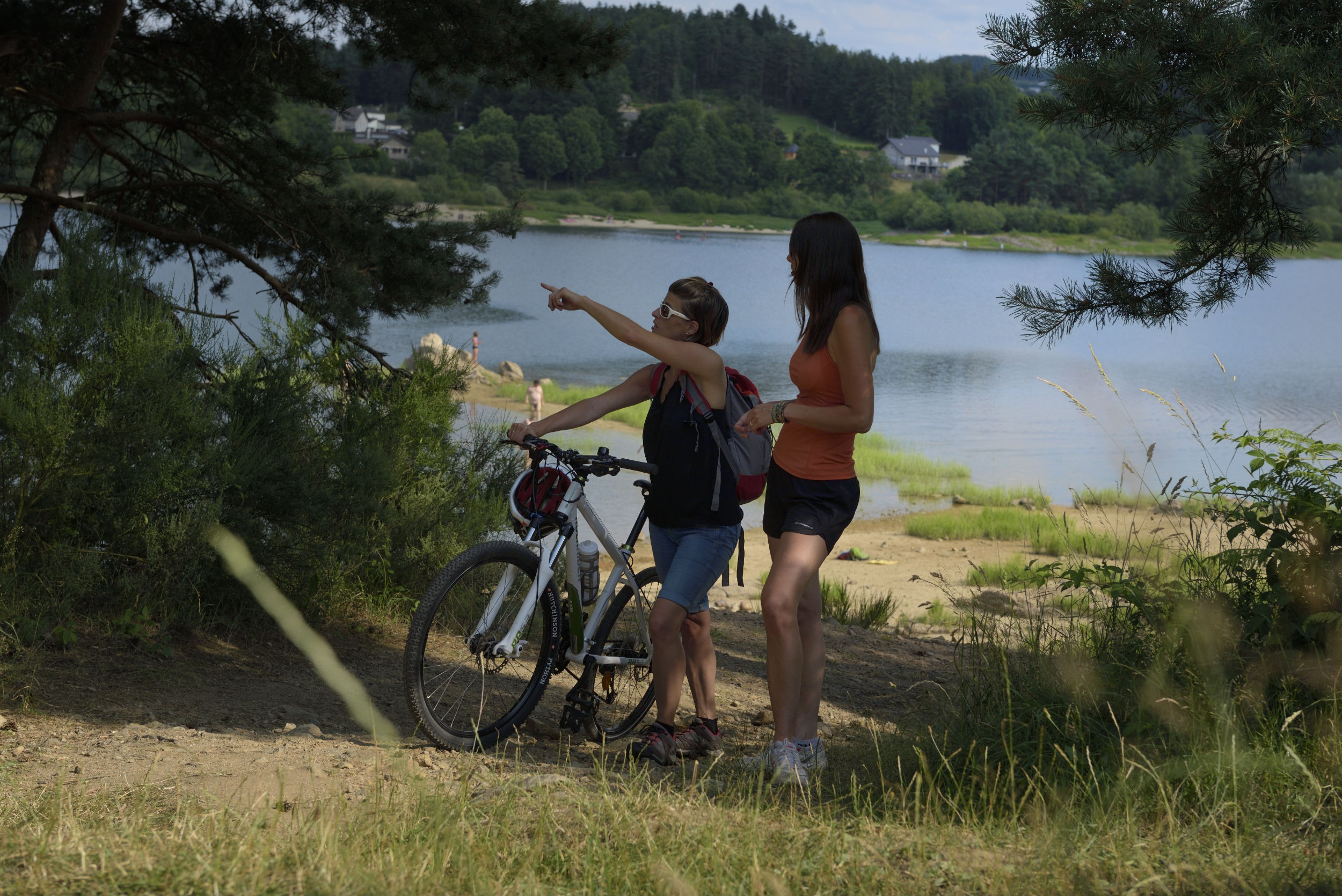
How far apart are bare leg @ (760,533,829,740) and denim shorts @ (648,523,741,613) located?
7.2 inches

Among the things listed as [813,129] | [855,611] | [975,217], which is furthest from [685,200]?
[855,611]

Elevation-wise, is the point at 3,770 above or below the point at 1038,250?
below

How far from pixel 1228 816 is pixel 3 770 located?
356cm

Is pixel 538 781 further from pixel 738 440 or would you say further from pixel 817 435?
pixel 817 435

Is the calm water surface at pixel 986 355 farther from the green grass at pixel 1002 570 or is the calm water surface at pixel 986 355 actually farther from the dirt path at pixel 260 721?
the dirt path at pixel 260 721

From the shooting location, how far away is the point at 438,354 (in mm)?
6750

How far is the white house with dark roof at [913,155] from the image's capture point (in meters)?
118

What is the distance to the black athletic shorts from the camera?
12.2 ft

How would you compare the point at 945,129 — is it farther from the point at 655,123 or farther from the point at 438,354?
the point at 438,354

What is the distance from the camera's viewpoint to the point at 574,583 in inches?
158

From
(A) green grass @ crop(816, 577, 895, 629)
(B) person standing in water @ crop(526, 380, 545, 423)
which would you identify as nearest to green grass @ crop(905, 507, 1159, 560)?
(A) green grass @ crop(816, 577, 895, 629)

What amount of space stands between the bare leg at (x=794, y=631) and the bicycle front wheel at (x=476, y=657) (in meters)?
0.82

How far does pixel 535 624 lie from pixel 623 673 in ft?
1.65

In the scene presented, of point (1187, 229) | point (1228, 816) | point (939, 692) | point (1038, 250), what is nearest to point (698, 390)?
point (1228, 816)
